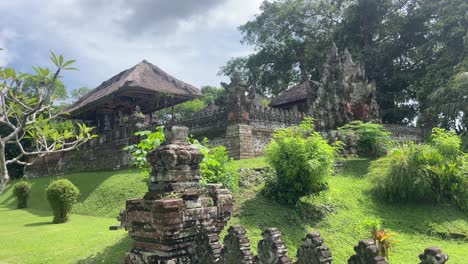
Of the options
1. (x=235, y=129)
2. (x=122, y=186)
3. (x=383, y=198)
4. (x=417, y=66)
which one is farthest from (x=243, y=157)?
(x=417, y=66)

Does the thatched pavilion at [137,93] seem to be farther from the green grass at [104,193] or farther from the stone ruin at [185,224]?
the stone ruin at [185,224]

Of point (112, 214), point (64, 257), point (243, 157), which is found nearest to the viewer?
point (64, 257)

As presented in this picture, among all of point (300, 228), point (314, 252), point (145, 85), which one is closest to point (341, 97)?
point (145, 85)

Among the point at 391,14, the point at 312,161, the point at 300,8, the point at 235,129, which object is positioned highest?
the point at 300,8

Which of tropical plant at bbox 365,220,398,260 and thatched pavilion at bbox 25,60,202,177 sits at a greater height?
thatched pavilion at bbox 25,60,202,177

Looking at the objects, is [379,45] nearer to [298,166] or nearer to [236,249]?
[298,166]

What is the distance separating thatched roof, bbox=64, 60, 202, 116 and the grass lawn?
28.3 ft

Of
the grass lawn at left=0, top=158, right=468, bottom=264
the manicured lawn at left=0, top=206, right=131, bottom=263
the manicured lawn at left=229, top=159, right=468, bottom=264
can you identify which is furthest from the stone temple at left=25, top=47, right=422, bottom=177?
the manicured lawn at left=0, top=206, right=131, bottom=263

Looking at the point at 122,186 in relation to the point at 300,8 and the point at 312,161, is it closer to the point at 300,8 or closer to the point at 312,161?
the point at 312,161

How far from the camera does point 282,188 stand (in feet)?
33.9

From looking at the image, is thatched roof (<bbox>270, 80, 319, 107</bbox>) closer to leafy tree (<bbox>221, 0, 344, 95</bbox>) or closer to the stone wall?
leafy tree (<bbox>221, 0, 344, 95</bbox>)

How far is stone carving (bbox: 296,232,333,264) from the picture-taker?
141 inches

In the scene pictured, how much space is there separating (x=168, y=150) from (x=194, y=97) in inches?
767

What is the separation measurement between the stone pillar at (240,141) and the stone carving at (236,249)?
39.1 feet
